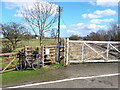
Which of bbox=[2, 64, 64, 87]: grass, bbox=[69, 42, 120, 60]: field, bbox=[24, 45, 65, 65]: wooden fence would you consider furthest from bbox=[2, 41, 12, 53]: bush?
bbox=[69, 42, 120, 60]: field

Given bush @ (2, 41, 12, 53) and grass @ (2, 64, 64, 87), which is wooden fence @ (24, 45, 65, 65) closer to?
grass @ (2, 64, 64, 87)

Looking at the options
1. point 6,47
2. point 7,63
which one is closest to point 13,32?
point 6,47

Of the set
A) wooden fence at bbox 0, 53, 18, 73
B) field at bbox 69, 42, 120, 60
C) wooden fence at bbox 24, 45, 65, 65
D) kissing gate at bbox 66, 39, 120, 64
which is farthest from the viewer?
field at bbox 69, 42, 120, 60

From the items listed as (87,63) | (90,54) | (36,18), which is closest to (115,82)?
(87,63)

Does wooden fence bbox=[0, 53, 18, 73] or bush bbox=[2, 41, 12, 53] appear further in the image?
bush bbox=[2, 41, 12, 53]

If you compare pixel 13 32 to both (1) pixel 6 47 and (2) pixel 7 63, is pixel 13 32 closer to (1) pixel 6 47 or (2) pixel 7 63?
(1) pixel 6 47

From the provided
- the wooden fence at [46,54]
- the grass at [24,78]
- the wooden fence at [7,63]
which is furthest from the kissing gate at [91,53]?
the wooden fence at [7,63]

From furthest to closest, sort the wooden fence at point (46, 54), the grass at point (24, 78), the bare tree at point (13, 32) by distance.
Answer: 1. the bare tree at point (13, 32)
2. the wooden fence at point (46, 54)
3. the grass at point (24, 78)

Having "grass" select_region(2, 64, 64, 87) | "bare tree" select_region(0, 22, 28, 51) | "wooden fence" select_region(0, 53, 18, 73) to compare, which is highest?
"bare tree" select_region(0, 22, 28, 51)

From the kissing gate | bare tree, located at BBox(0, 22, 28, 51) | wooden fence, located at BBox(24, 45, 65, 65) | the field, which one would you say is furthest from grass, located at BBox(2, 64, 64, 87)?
bare tree, located at BBox(0, 22, 28, 51)

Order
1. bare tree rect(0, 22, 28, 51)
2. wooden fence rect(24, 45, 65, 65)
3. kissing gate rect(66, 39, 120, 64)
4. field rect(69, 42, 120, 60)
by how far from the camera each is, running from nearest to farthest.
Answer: wooden fence rect(24, 45, 65, 65), kissing gate rect(66, 39, 120, 64), field rect(69, 42, 120, 60), bare tree rect(0, 22, 28, 51)

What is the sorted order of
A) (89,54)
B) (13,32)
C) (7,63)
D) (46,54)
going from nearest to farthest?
1. (7,63)
2. (46,54)
3. (89,54)
4. (13,32)

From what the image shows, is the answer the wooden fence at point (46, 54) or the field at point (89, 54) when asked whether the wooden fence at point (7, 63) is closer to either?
the wooden fence at point (46, 54)

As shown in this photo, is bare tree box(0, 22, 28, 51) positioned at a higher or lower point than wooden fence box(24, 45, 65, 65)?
higher
